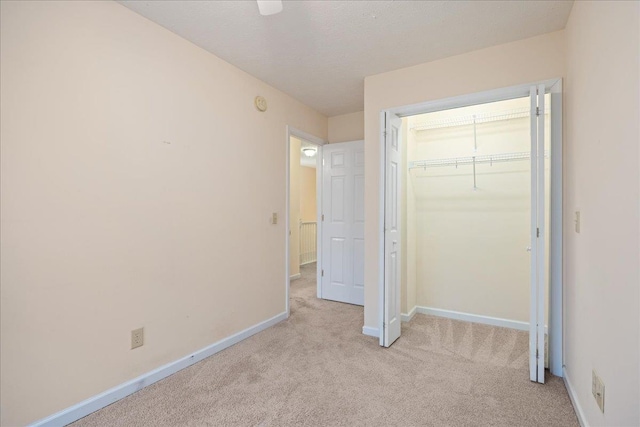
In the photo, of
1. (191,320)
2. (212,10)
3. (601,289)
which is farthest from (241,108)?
(601,289)

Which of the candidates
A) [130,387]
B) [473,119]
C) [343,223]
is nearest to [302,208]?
[343,223]

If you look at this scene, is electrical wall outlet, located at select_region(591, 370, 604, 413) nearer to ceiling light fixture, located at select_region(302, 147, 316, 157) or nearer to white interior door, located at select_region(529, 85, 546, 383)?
white interior door, located at select_region(529, 85, 546, 383)

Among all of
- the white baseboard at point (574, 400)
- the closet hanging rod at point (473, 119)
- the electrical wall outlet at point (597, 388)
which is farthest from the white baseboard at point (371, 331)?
the closet hanging rod at point (473, 119)

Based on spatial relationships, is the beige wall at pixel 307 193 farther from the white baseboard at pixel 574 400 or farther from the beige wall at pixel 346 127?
the white baseboard at pixel 574 400

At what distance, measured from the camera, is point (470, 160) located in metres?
3.27

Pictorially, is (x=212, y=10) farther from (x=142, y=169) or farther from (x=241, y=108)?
(x=142, y=169)

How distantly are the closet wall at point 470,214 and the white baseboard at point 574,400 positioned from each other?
104 cm

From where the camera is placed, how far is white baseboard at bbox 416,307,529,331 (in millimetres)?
3047

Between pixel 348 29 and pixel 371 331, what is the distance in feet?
8.60

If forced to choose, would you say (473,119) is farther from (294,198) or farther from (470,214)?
(294,198)

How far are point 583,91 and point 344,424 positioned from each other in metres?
2.32

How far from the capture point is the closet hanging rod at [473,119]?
9.91 feet

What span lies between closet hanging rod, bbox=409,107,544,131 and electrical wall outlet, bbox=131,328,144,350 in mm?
3248

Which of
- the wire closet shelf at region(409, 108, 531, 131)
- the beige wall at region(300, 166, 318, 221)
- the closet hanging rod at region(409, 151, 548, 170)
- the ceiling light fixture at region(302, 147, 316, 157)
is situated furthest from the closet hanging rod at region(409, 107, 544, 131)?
the beige wall at region(300, 166, 318, 221)
